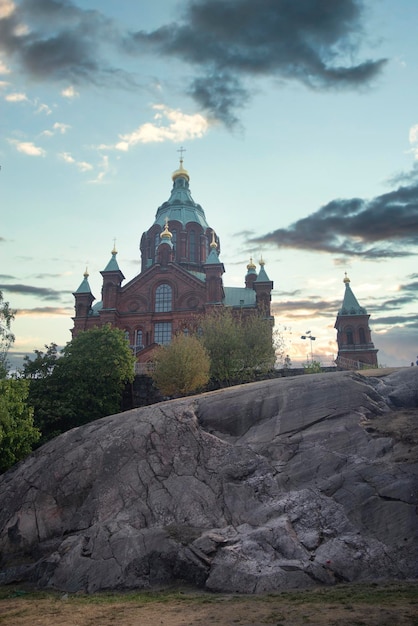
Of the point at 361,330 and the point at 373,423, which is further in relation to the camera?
the point at 361,330

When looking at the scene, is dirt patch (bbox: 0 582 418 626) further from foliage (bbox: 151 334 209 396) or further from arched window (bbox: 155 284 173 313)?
arched window (bbox: 155 284 173 313)

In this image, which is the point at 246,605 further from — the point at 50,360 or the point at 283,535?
the point at 50,360

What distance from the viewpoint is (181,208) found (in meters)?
68.2

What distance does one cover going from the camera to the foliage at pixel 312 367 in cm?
3909

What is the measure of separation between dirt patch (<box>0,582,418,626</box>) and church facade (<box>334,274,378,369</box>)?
4641 cm

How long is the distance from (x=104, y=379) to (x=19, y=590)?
58.9ft

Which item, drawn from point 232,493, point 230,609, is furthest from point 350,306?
point 230,609

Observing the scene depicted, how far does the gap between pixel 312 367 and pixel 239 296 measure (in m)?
20.5

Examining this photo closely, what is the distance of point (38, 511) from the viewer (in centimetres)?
1911

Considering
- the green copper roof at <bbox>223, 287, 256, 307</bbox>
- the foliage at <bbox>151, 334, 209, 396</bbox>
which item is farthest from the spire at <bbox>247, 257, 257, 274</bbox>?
the foliage at <bbox>151, 334, 209, 396</bbox>

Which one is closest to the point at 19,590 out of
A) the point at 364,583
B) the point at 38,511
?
the point at 38,511

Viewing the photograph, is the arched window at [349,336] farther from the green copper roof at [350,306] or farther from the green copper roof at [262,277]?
the green copper roof at [262,277]

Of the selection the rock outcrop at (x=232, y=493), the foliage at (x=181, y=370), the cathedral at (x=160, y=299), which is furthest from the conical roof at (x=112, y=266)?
the rock outcrop at (x=232, y=493)

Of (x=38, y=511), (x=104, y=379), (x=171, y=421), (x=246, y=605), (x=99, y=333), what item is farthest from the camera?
(x=99, y=333)
